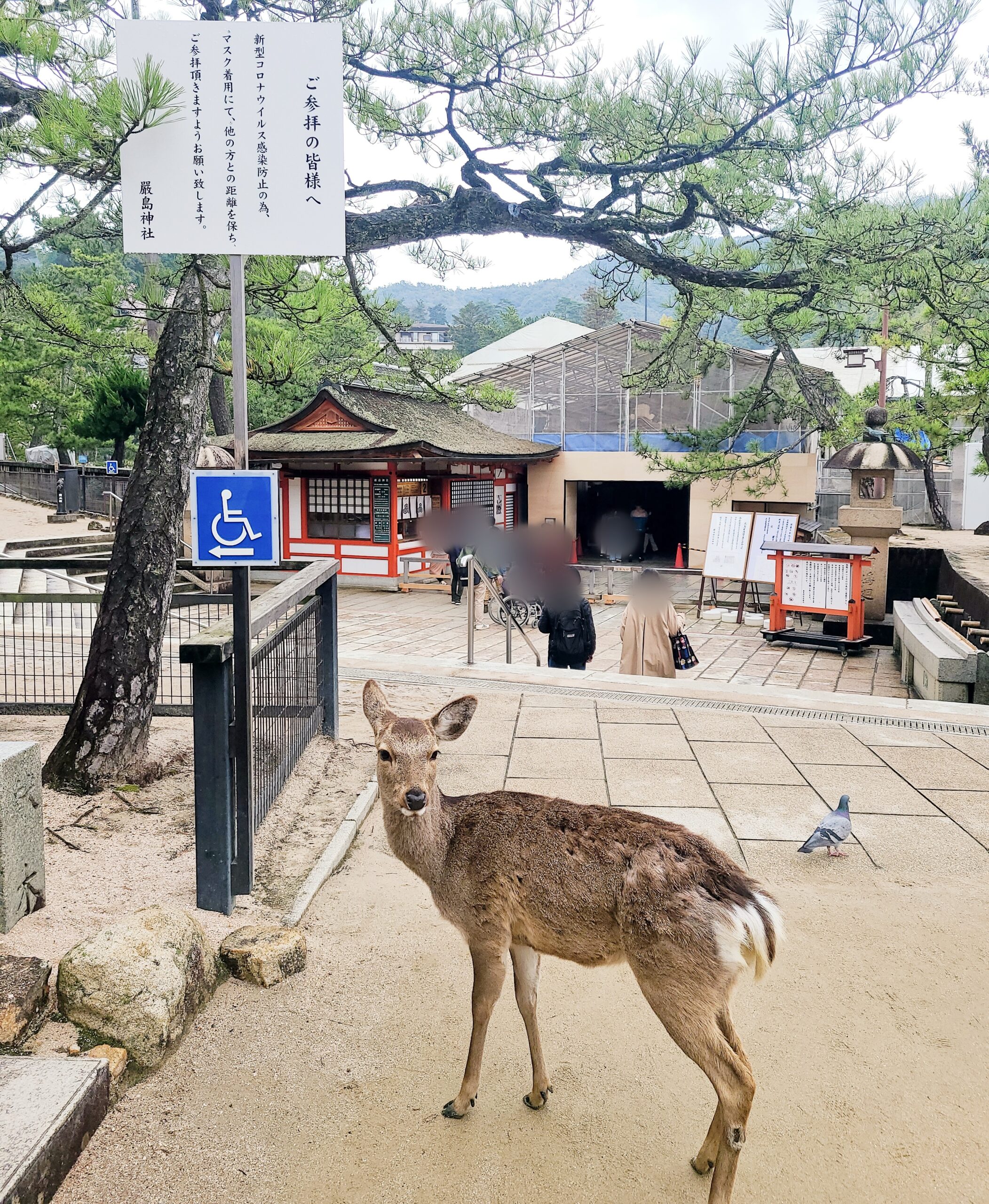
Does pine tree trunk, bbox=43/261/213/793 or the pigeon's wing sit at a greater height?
pine tree trunk, bbox=43/261/213/793

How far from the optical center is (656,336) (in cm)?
2422

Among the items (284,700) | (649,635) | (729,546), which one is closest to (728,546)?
(729,546)

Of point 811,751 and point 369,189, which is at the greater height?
point 369,189

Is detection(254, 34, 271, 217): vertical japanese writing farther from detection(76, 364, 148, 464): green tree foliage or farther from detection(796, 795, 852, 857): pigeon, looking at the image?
detection(76, 364, 148, 464): green tree foliage

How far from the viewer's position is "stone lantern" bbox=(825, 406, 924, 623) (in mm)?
14766

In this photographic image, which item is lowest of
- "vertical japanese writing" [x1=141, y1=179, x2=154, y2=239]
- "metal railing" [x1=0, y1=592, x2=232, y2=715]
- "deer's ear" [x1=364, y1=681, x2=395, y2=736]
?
"metal railing" [x1=0, y1=592, x2=232, y2=715]

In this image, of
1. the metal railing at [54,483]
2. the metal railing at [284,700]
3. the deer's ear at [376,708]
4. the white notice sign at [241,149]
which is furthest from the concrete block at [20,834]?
the metal railing at [54,483]

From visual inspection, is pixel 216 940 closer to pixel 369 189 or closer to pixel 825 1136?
pixel 825 1136

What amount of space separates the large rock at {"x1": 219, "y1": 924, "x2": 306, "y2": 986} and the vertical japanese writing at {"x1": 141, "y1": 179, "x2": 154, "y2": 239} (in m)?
3.08

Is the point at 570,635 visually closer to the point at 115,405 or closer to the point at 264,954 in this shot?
the point at 264,954

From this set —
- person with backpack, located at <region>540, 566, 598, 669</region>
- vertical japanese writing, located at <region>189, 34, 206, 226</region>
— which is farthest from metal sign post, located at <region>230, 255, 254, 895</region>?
person with backpack, located at <region>540, 566, 598, 669</region>

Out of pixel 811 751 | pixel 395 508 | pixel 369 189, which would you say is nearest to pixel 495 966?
pixel 811 751

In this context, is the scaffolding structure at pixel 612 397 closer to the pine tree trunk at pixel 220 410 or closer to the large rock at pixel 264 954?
the pine tree trunk at pixel 220 410

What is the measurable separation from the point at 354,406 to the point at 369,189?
15.3m
